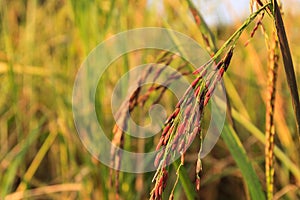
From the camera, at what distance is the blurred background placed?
114cm

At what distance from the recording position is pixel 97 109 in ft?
3.80

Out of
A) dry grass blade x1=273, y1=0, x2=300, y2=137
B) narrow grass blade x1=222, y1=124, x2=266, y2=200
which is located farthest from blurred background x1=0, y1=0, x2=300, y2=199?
dry grass blade x1=273, y1=0, x2=300, y2=137

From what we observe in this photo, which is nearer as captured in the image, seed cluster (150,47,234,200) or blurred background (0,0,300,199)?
seed cluster (150,47,234,200)

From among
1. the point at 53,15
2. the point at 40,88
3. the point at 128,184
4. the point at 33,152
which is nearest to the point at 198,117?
the point at 128,184

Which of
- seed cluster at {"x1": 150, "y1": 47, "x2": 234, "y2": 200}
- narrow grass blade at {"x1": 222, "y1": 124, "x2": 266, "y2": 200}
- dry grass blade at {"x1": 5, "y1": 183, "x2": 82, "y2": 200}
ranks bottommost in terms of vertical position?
dry grass blade at {"x1": 5, "y1": 183, "x2": 82, "y2": 200}

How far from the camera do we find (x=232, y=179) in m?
1.42

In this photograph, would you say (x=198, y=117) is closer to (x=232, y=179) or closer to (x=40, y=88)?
(x=232, y=179)

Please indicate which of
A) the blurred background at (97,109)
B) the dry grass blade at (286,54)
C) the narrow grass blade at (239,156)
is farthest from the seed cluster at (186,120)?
the blurred background at (97,109)

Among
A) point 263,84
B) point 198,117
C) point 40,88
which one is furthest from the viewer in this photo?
point 40,88

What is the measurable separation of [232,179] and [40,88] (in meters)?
0.81

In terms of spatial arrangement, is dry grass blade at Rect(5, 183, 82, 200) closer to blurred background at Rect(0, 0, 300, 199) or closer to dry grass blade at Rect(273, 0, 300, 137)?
blurred background at Rect(0, 0, 300, 199)

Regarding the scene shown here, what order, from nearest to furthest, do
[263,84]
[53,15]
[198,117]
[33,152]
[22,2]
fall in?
[198,117], [263,84], [33,152], [53,15], [22,2]

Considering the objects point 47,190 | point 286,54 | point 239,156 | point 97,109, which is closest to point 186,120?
point 286,54

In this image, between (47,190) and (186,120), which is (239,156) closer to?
(186,120)
